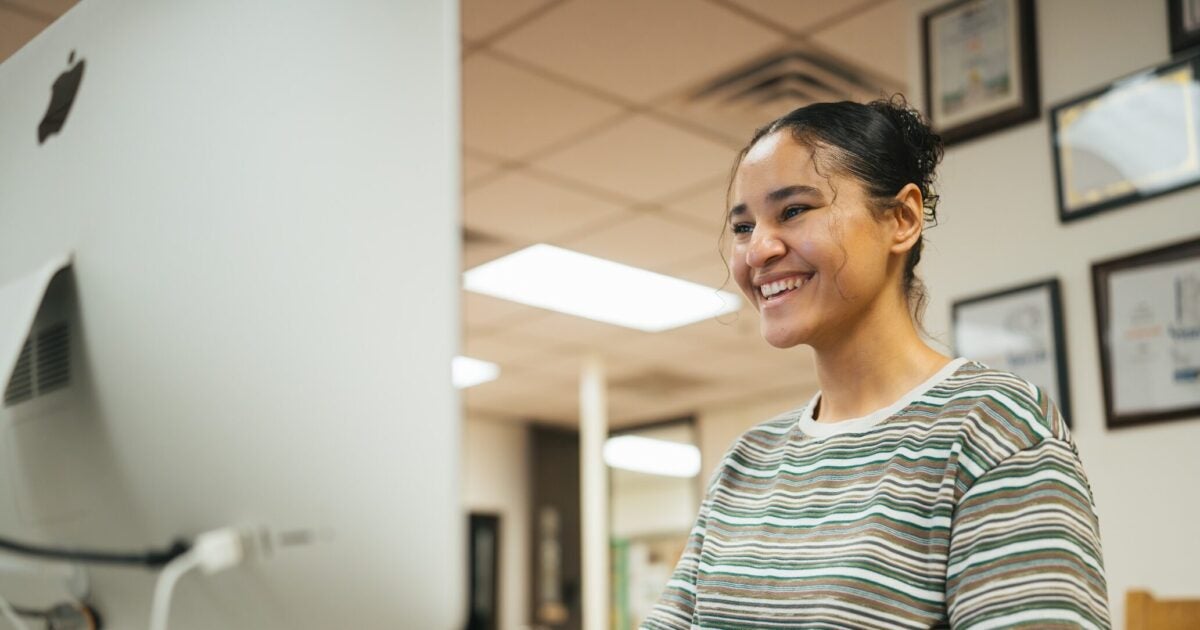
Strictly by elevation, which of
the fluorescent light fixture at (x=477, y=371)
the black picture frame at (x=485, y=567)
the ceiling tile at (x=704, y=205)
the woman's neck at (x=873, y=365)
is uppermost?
A: the ceiling tile at (x=704, y=205)

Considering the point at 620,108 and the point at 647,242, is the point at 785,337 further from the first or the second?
the point at 647,242

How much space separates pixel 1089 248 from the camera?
2.40 meters

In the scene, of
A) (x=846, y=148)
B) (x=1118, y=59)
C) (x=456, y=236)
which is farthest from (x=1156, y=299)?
(x=456, y=236)

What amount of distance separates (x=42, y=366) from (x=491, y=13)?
2.56 meters

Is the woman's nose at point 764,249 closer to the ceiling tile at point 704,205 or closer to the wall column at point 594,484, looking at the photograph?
the ceiling tile at point 704,205

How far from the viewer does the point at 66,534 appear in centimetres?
71

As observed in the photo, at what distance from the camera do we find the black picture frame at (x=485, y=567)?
877 cm

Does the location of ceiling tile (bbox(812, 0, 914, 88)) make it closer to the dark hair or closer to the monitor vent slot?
the dark hair

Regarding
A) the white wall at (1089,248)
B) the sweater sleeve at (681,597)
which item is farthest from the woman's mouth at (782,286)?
the white wall at (1089,248)

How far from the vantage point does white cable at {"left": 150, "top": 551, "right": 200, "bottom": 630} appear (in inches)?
23.4

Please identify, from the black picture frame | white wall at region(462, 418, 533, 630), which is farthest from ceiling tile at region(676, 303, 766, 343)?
the black picture frame

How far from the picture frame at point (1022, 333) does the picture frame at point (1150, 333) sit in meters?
0.09

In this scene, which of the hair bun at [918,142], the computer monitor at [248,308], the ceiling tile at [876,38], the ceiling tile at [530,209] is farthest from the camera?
the ceiling tile at [530,209]

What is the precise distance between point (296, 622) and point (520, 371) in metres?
6.70
